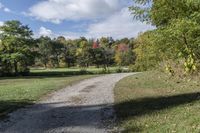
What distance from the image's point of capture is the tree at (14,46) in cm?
6386

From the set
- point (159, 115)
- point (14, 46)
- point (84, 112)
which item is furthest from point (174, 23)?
point (14, 46)

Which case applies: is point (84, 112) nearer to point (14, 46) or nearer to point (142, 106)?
point (142, 106)

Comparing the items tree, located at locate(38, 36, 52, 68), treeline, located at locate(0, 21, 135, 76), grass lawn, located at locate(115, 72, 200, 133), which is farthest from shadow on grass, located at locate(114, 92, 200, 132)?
tree, located at locate(38, 36, 52, 68)

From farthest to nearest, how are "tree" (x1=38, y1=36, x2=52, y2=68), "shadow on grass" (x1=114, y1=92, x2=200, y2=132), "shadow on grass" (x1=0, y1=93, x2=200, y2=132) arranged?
"tree" (x1=38, y1=36, x2=52, y2=68) < "shadow on grass" (x1=114, y1=92, x2=200, y2=132) < "shadow on grass" (x1=0, y1=93, x2=200, y2=132)

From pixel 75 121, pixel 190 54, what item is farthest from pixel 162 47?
pixel 75 121

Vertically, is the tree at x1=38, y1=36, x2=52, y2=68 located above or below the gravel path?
above

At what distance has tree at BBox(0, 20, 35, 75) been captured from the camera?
63862 mm

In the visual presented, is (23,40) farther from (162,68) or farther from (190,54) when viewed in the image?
(190,54)

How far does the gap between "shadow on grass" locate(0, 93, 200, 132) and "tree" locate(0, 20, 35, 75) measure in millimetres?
48425

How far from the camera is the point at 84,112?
13727mm

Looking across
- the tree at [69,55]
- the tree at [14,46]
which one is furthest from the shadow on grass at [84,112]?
the tree at [69,55]

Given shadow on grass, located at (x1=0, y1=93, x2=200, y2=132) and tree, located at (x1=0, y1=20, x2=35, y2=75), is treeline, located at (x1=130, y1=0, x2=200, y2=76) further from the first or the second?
tree, located at (x1=0, y1=20, x2=35, y2=75)

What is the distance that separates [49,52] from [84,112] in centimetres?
10184

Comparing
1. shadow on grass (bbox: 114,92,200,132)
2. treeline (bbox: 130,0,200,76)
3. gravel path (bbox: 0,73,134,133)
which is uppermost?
treeline (bbox: 130,0,200,76)
